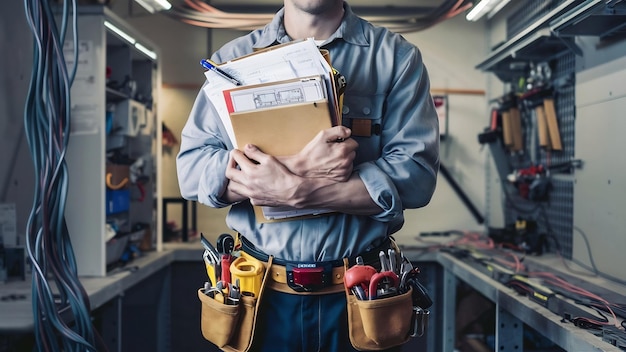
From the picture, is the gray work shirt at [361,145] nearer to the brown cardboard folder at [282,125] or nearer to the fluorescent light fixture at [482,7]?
the brown cardboard folder at [282,125]

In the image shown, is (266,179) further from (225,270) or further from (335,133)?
(225,270)

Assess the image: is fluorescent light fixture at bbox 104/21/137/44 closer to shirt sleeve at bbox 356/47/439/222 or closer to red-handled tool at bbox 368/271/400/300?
shirt sleeve at bbox 356/47/439/222

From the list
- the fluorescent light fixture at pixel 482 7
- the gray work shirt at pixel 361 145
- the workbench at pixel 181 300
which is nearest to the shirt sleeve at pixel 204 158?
the gray work shirt at pixel 361 145

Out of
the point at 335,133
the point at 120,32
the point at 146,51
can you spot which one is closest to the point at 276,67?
the point at 335,133

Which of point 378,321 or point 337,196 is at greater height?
point 337,196

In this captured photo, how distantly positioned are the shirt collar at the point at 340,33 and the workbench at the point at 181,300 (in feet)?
3.60

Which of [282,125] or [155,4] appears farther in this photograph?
[155,4]

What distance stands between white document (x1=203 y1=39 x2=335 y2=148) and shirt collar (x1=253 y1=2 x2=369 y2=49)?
24cm

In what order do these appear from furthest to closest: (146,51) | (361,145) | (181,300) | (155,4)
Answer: (181,300) < (146,51) < (155,4) < (361,145)

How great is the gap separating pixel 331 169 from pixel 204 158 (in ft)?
1.09

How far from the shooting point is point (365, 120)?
1.24 m

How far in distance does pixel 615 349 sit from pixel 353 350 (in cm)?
72

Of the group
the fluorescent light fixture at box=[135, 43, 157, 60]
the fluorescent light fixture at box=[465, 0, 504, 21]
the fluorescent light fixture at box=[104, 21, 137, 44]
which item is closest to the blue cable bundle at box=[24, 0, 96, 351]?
the fluorescent light fixture at box=[104, 21, 137, 44]

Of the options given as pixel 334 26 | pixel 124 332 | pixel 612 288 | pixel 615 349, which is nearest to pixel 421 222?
pixel 612 288
